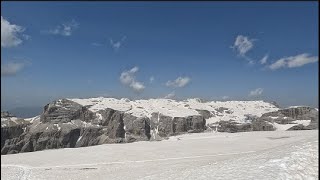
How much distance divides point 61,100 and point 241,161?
180 meters

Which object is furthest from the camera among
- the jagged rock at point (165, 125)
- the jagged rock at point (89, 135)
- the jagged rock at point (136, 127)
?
the jagged rock at point (165, 125)

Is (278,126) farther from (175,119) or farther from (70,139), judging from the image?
(70,139)

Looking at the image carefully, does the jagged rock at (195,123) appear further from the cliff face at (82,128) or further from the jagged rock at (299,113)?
the jagged rock at (299,113)

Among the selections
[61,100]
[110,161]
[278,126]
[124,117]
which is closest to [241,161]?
[110,161]

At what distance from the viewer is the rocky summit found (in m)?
157

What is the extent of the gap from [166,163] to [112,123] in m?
137

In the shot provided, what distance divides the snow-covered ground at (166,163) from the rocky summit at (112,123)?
103 meters

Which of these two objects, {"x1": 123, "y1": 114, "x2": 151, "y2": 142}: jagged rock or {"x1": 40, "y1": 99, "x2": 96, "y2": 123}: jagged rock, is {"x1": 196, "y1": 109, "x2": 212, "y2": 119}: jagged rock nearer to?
{"x1": 123, "y1": 114, "x2": 151, "y2": 142}: jagged rock

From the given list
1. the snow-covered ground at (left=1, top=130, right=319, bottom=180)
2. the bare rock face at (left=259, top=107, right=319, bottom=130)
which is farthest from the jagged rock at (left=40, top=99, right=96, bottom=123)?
the snow-covered ground at (left=1, top=130, right=319, bottom=180)

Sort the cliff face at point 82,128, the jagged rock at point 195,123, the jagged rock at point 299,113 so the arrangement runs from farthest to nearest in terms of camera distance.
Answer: the jagged rock at point 195,123
the cliff face at point 82,128
the jagged rock at point 299,113

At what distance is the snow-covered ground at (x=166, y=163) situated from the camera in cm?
1996

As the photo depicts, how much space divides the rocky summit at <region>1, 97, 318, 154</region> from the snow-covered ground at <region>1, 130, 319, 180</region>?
10311 cm

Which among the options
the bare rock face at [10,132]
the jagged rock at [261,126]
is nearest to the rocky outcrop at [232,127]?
the jagged rock at [261,126]

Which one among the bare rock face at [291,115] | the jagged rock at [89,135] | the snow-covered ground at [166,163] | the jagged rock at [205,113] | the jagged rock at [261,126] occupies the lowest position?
the snow-covered ground at [166,163]
